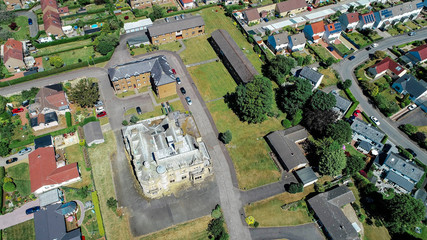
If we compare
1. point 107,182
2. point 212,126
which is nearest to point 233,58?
point 212,126

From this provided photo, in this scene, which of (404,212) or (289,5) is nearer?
(404,212)

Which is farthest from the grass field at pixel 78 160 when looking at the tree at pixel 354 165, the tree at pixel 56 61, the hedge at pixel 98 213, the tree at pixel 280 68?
the tree at pixel 354 165

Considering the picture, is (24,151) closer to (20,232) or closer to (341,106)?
(20,232)

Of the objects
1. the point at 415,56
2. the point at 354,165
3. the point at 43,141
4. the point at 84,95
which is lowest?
the point at 354,165

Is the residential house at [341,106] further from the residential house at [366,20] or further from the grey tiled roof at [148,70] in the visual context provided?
the grey tiled roof at [148,70]

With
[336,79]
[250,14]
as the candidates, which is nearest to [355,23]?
[336,79]

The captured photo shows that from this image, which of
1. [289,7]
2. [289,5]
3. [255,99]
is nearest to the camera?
[255,99]
